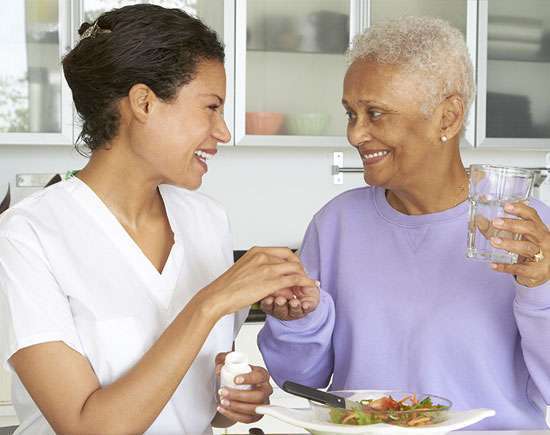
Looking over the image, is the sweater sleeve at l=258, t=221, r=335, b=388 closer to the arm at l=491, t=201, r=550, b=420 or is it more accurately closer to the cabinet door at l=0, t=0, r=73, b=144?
the arm at l=491, t=201, r=550, b=420

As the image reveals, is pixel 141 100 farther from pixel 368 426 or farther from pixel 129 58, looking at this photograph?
pixel 368 426

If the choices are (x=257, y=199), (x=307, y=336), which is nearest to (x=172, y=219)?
(x=307, y=336)

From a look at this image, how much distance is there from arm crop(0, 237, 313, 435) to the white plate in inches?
7.3

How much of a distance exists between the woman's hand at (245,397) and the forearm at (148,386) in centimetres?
9

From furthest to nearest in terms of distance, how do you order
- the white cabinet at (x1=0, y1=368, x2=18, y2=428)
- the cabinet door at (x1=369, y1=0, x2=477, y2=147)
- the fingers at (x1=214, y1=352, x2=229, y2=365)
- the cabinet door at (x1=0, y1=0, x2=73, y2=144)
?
1. the cabinet door at (x1=369, y1=0, x2=477, y2=147)
2. the cabinet door at (x1=0, y1=0, x2=73, y2=144)
3. the white cabinet at (x1=0, y1=368, x2=18, y2=428)
4. the fingers at (x1=214, y1=352, x2=229, y2=365)

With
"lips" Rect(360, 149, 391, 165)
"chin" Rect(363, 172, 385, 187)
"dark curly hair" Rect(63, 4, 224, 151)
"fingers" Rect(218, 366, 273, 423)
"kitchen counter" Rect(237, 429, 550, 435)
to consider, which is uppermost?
"dark curly hair" Rect(63, 4, 224, 151)

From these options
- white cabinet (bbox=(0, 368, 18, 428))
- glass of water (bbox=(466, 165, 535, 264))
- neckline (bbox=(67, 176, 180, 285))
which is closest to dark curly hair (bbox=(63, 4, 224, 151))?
neckline (bbox=(67, 176, 180, 285))

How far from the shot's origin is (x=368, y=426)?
1.37 m

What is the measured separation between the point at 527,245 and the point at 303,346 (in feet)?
1.73

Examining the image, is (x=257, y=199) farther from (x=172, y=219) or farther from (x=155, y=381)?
(x=155, y=381)

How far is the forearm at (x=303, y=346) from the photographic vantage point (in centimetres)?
184

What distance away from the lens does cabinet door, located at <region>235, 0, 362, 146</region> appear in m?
3.78

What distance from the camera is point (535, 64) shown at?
410 centimetres

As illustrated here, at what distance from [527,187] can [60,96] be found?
239 cm
